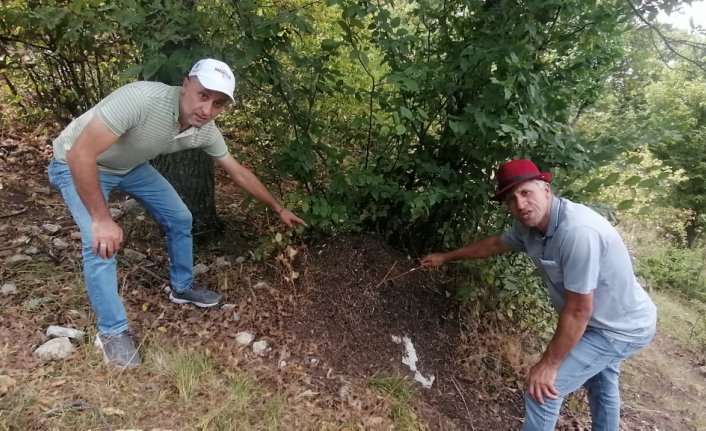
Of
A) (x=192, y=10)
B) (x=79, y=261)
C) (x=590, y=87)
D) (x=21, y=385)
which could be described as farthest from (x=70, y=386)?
(x=590, y=87)

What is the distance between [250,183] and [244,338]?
0.98 m

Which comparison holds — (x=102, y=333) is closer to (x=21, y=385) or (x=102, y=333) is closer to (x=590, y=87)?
(x=21, y=385)

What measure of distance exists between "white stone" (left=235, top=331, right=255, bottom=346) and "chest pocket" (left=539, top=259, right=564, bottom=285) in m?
1.79

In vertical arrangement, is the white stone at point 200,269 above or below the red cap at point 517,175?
below

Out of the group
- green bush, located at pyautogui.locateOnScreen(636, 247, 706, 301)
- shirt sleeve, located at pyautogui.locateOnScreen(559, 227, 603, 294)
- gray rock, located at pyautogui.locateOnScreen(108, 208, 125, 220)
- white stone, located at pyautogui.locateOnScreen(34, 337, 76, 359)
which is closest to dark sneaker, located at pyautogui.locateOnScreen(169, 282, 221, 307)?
white stone, located at pyautogui.locateOnScreen(34, 337, 76, 359)

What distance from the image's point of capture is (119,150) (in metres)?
2.62

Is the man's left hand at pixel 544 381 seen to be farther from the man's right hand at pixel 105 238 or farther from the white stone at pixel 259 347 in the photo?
the man's right hand at pixel 105 238

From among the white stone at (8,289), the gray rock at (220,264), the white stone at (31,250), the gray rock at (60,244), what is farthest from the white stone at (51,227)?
the gray rock at (220,264)

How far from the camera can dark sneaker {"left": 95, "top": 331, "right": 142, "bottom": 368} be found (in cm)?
264

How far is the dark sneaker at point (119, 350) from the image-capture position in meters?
2.64

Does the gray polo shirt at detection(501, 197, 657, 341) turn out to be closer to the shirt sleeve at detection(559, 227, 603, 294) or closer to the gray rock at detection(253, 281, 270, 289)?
the shirt sleeve at detection(559, 227, 603, 294)

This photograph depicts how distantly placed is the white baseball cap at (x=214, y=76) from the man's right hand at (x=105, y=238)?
842 mm

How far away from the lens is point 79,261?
3.48 meters

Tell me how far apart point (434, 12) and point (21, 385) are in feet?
10.1
